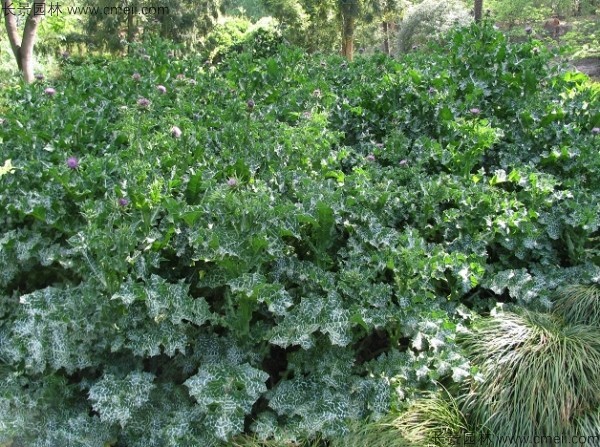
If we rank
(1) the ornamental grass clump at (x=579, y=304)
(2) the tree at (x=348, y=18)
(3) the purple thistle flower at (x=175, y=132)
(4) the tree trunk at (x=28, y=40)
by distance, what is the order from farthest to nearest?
(2) the tree at (x=348, y=18) < (4) the tree trunk at (x=28, y=40) < (3) the purple thistle flower at (x=175, y=132) < (1) the ornamental grass clump at (x=579, y=304)

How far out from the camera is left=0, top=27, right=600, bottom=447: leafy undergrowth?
246 centimetres

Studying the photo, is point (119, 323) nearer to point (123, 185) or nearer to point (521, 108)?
point (123, 185)

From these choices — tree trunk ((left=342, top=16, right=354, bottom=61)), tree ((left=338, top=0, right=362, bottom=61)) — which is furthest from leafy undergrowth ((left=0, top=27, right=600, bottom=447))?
tree trunk ((left=342, top=16, right=354, bottom=61))

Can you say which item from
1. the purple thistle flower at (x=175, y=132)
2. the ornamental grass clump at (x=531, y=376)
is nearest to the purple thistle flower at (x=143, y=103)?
the purple thistle flower at (x=175, y=132)

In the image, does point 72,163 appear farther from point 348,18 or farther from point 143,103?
point 348,18

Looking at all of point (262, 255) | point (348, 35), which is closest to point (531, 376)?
point (262, 255)

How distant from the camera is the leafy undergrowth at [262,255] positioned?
2459 millimetres

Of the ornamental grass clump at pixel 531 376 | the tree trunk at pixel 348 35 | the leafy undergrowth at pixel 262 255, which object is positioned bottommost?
the ornamental grass clump at pixel 531 376

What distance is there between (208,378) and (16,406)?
0.83 m

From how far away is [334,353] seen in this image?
2.62 m

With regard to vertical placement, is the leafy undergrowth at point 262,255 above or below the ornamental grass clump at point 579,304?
above

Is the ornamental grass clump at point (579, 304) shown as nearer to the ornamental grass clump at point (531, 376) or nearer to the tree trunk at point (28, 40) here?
the ornamental grass clump at point (531, 376)

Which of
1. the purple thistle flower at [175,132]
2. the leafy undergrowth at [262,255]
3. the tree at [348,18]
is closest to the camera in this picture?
the leafy undergrowth at [262,255]

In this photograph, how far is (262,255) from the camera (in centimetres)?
259
